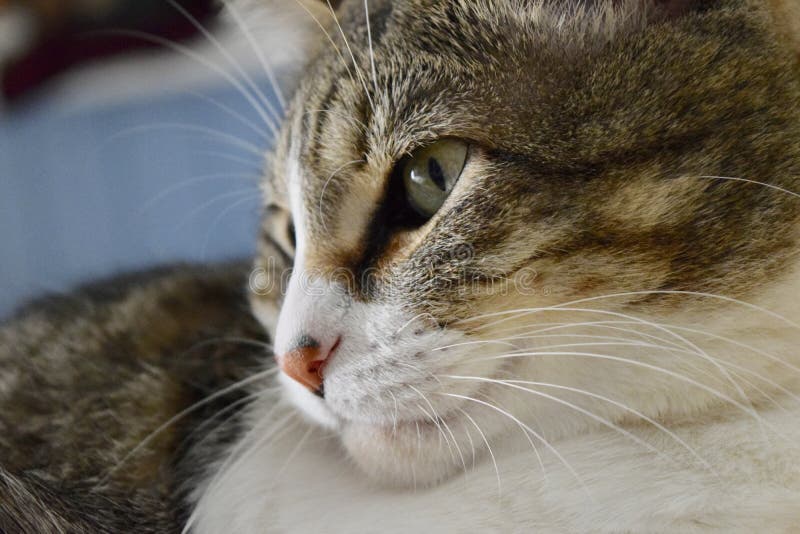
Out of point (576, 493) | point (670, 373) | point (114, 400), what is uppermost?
point (670, 373)

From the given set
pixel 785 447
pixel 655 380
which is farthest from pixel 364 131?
pixel 785 447

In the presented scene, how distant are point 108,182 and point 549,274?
1.69 metres

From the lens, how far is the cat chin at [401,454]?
2.24 feet

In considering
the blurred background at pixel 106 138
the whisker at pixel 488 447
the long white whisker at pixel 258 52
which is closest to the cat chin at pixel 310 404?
the whisker at pixel 488 447

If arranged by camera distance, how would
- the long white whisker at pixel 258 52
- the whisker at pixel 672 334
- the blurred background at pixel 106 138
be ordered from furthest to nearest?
the blurred background at pixel 106 138, the long white whisker at pixel 258 52, the whisker at pixel 672 334

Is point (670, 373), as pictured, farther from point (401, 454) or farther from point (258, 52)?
point (258, 52)

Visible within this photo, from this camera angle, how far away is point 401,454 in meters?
0.70

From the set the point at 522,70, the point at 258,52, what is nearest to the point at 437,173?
the point at 522,70

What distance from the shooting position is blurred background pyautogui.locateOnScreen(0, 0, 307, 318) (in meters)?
1.78

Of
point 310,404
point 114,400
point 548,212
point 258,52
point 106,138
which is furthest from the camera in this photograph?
point 106,138

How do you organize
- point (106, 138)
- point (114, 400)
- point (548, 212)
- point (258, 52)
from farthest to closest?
point (106, 138)
point (258, 52)
point (114, 400)
point (548, 212)

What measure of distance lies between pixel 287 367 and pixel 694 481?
360mm

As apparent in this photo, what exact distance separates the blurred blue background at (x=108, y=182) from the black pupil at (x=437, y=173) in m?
1.21

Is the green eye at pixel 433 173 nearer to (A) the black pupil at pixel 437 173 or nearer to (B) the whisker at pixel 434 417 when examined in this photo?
(A) the black pupil at pixel 437 173
